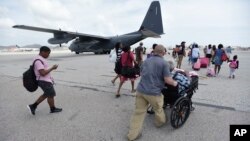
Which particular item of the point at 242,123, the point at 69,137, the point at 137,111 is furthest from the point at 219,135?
the point at 69,137

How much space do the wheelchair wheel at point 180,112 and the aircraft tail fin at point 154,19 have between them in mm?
24233

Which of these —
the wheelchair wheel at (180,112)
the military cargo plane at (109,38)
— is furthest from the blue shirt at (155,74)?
the military cargo plane at (109,38)

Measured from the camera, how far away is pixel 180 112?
13.2ft

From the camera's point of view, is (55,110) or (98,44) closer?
(55,110)

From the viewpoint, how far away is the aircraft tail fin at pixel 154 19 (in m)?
27.7

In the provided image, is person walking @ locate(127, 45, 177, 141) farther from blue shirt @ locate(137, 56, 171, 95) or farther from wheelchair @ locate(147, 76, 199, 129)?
wheelchair @ locate(147, 76, 199, 129)

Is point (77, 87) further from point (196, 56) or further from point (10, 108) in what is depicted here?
point (196, 56)

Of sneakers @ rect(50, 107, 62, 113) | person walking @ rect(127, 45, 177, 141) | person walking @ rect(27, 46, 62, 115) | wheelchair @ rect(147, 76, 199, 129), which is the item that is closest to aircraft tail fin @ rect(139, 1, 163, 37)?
sneakers @ rect(50, 107, 62, 113)

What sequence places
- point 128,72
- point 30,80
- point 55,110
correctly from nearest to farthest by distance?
1. point 30,80
2. point 55,110
3. point 128,72

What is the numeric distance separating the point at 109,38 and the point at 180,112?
1003 inches

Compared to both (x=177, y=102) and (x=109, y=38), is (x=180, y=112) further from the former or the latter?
(x=109, y=38)

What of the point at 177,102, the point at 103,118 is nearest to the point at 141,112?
the point at 177,102

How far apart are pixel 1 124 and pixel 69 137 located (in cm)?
168

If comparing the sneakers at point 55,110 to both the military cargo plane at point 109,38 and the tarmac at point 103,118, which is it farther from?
the military cargo plane at point 109,38
